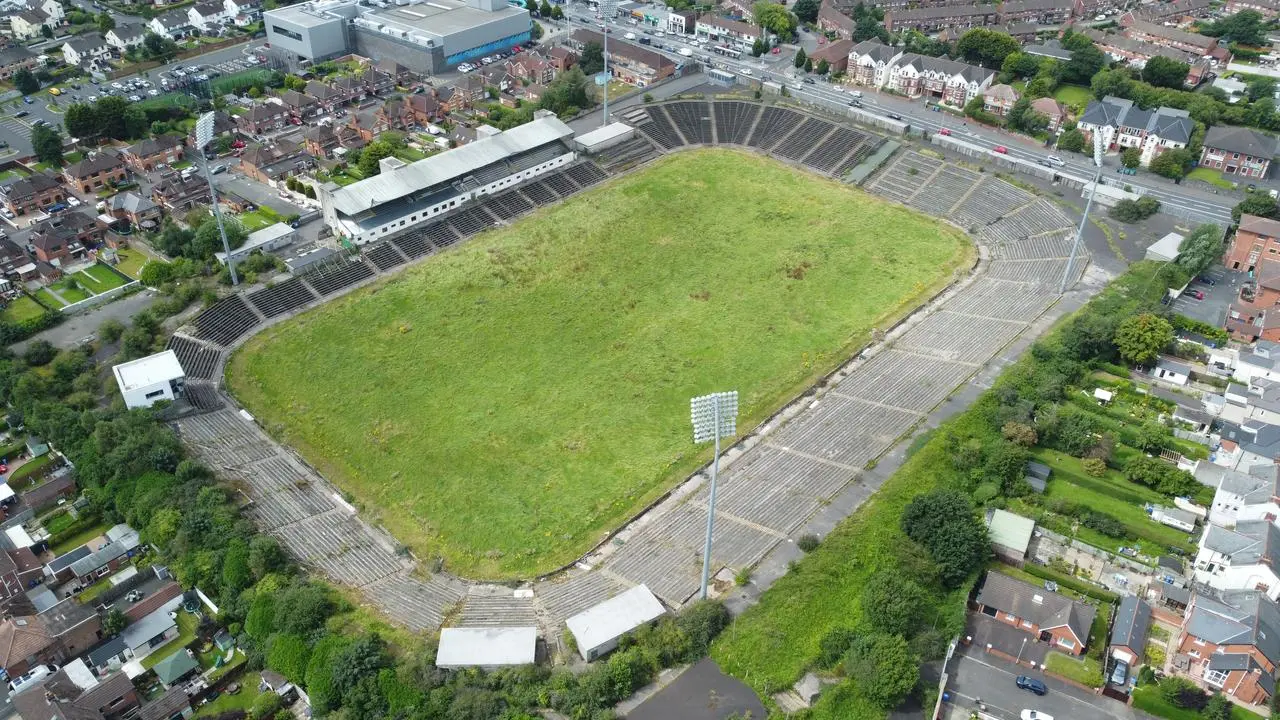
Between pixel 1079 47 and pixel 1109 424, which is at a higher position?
pixel 1079 47

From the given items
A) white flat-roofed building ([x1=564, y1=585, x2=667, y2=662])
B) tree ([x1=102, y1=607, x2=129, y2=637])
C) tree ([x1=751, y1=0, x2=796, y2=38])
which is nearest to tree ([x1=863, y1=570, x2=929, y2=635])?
white flat-roofed building ([x1=564, y1=585, x2=667, y2=662])

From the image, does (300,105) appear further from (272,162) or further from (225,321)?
(225,321)

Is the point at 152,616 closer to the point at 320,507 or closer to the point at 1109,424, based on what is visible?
the point at 320,507

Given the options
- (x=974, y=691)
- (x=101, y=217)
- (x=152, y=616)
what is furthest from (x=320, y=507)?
(x=101, y=217)

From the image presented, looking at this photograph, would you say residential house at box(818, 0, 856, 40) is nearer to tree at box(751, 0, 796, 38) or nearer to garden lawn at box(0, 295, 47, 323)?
tree at box(751, 0, 796, 38)

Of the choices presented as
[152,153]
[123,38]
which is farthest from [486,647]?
[123,38]

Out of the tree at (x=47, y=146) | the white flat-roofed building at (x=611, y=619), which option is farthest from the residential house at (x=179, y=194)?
the white flat-roofed building at (x=611, y=619)
